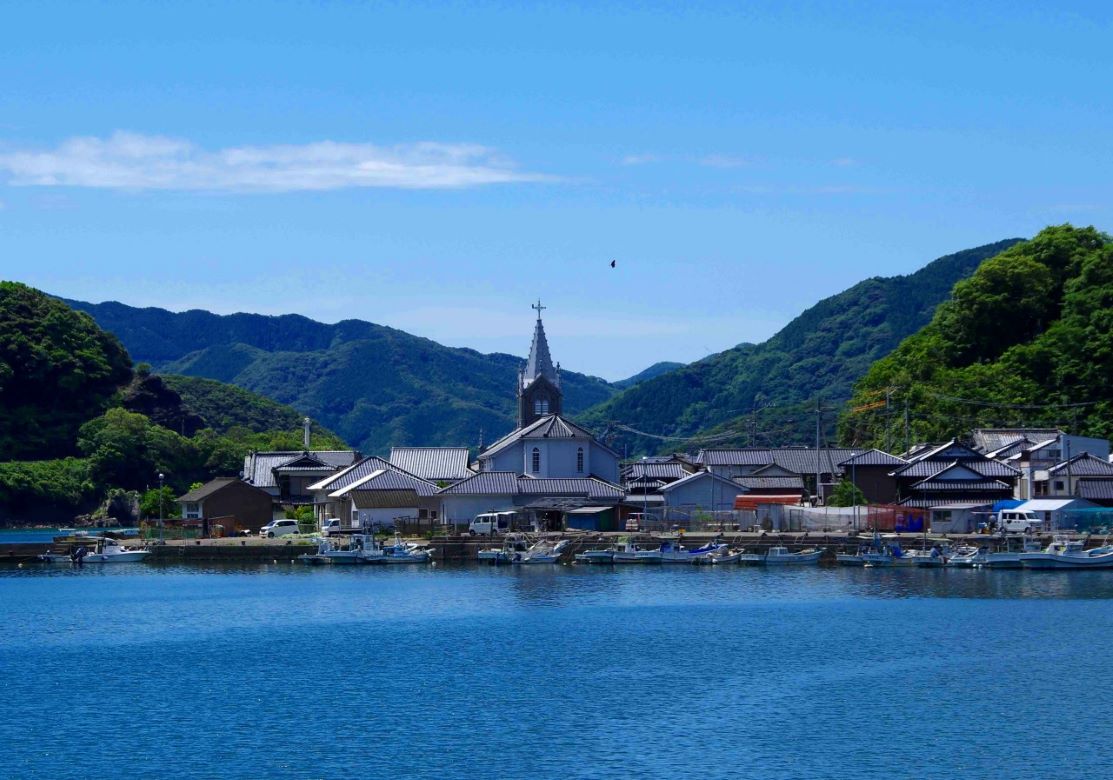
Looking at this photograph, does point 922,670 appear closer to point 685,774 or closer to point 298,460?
point 685,774

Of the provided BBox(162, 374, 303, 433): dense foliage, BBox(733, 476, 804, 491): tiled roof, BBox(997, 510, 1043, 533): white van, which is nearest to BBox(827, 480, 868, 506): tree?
BBox(997, 510, 1043, 533): white van

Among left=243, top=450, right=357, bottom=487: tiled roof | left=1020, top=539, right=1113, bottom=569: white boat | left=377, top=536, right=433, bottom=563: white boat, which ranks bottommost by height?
left=1020, top=539, right=1113, bottom=569: white boat

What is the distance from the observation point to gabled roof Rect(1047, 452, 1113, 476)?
7025cm

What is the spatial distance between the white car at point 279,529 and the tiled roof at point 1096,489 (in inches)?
1585

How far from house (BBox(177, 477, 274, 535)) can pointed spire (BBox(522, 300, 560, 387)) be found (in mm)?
17354

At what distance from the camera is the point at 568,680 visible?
3544cm

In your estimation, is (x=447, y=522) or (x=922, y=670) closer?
(x=922, y=670)

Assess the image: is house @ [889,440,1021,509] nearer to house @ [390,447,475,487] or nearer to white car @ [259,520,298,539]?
house @ [390,447,475,487]

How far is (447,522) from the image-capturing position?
74.2 metres

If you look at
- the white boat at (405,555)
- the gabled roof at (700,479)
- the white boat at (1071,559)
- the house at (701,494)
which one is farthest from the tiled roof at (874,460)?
the white boat at (405,555)

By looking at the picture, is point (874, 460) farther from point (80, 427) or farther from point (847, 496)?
point (80, 427)

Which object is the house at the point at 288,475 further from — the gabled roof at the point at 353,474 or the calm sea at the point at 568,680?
the calm sea at the point at 568,680

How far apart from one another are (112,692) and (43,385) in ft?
338

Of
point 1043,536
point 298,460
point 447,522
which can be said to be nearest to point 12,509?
point 298,460
